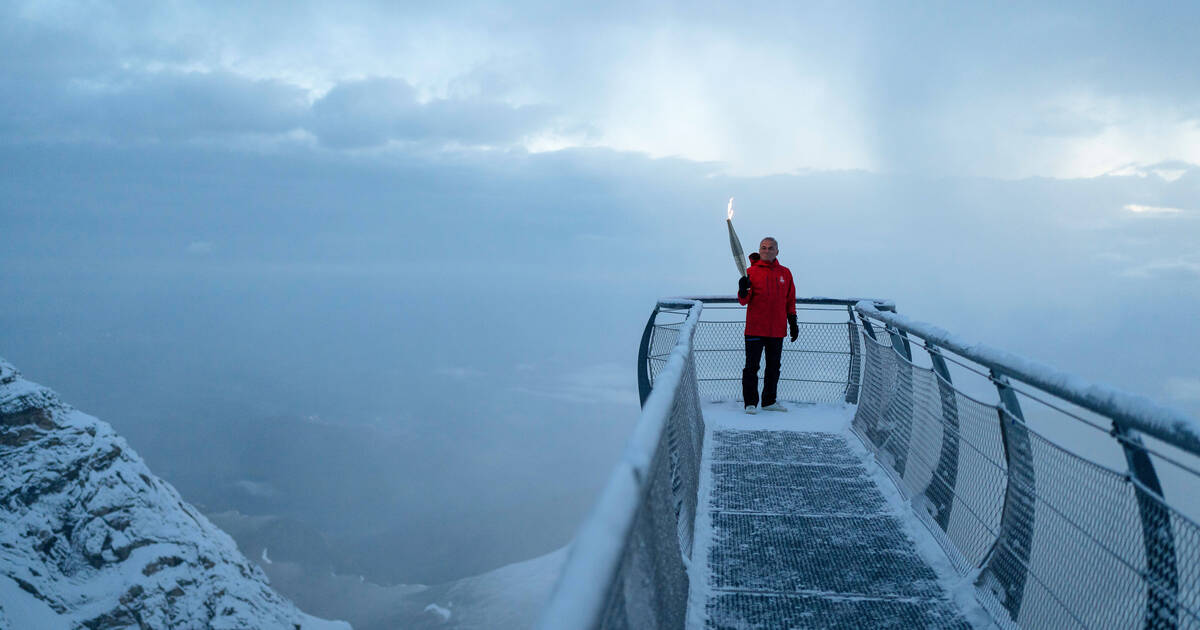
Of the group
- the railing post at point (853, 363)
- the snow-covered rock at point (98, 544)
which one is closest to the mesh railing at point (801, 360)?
the railing post at point (853, 363)

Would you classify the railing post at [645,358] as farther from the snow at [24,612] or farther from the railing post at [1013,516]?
the snow at [24,612]

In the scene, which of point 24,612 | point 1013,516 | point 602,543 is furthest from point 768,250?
point 24,612

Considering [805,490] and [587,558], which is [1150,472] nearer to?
[587,558]

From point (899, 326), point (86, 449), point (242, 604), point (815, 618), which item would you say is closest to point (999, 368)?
point (815, 618)

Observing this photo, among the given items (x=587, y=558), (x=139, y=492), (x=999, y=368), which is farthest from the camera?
(x=139, y=492)

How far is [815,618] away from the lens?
3682 mm

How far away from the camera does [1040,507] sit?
3.30 m

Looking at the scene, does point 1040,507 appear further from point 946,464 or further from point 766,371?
point 766,371

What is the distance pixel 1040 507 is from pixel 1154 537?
880 millimetres

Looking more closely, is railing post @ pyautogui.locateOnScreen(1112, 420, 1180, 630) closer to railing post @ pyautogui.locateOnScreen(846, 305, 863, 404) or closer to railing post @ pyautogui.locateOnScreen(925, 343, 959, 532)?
railing post @ pyautogui.locateOnScreen(925, 343, 959, 532)

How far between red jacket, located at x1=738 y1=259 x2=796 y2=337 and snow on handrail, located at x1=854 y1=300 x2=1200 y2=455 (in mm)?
4112

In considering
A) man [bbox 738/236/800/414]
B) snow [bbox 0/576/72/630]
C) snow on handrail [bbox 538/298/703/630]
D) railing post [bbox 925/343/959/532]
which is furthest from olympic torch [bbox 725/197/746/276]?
snow [bbox 0/576/72/630]

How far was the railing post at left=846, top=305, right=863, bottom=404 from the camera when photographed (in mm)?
8984

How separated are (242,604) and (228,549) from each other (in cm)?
2337
